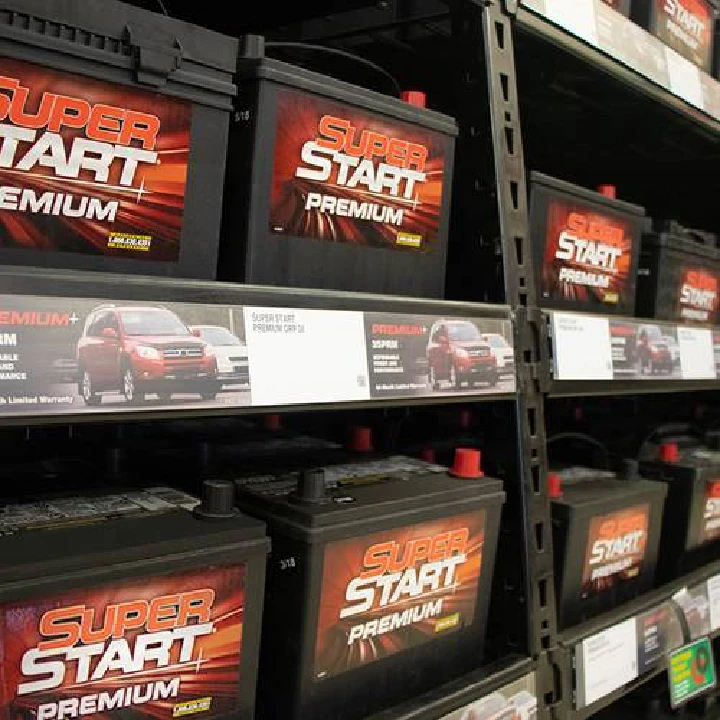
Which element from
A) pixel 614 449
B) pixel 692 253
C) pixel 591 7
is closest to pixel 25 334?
pixel 591 7

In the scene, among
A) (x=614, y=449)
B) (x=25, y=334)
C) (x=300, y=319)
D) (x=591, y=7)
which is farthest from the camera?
(x=614, y=449)

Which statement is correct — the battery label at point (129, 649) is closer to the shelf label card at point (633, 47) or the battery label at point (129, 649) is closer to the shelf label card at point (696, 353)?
the shelf label card at point (633, 47)

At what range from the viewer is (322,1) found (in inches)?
44.2

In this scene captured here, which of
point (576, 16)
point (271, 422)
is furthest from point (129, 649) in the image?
point (576, 16)

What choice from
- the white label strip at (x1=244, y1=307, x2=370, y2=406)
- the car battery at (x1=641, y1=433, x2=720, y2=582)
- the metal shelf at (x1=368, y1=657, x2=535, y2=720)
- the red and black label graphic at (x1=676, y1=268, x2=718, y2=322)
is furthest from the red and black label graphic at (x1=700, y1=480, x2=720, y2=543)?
the white label strip at (x1=244, y1=307, x2=370, y2=406)

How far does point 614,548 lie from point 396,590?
0.52 metres

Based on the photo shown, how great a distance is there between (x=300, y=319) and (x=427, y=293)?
260 millimetres

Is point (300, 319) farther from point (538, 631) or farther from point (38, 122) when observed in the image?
point (538, 631)

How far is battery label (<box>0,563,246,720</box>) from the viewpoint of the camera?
24.1 inches

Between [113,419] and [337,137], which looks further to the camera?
[337,137]

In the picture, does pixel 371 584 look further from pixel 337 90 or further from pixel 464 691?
pixel 337 90

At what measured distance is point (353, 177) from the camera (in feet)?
2.76

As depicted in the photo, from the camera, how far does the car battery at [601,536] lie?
1.16 metres

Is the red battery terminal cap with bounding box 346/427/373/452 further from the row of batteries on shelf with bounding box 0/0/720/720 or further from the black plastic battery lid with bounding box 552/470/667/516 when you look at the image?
the black plastic battery lid with bounding box 552/470/667/516
